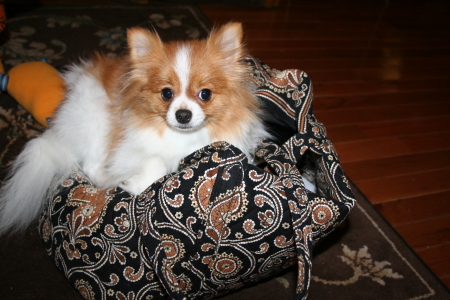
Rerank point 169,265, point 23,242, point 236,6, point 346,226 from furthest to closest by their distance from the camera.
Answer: point 236,6 → point 346,226 → point 23,242 → point 169,265

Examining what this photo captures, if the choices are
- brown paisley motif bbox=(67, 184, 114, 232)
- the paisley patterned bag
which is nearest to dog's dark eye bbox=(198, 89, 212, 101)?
the paisley patterned bag

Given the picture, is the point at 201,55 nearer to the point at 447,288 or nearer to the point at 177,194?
the point at 177,194

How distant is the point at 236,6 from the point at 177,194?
3560 millimetres

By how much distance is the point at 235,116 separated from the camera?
5.76 feet

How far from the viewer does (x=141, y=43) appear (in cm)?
169

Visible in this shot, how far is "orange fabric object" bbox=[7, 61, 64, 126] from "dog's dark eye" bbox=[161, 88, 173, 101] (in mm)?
743

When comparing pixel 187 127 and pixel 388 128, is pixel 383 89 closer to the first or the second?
pixel 388 128

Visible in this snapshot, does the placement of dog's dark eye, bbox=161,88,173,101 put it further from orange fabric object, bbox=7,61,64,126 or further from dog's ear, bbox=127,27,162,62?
orange fabric object, bbox=7,61,64,126

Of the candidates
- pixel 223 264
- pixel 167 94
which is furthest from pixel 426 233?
pixel 167 94

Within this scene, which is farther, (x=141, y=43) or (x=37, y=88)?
(x=37, y=88)

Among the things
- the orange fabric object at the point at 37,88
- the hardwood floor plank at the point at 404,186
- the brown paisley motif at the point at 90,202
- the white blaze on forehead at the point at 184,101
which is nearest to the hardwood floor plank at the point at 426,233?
the hardwood floor plank at the point at 404,186

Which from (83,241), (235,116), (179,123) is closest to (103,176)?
(83,241)

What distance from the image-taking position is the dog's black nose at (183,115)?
157cm

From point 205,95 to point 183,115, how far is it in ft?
0.55
